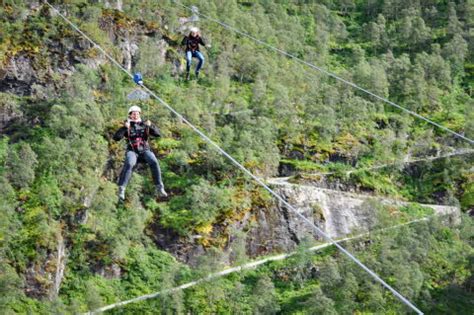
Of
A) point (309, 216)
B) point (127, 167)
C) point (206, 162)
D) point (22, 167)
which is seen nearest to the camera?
point (127, 167)

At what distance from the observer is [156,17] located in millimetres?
62156

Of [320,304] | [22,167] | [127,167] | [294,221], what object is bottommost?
[320,304]

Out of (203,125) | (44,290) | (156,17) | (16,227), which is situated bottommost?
(44,290)

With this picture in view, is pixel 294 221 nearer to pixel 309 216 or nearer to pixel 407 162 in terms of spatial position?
pixel 309 216

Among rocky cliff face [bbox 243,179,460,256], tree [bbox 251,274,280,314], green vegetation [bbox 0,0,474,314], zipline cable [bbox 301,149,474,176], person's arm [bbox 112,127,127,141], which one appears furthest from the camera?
zipline cable [bbox 301,149,474,176]

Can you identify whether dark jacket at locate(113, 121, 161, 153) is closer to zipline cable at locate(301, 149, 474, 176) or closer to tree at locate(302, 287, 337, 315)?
tree at locate(302, 287, 337, 315)

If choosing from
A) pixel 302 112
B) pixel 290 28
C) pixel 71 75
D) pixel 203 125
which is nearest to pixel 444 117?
pixel 302 112

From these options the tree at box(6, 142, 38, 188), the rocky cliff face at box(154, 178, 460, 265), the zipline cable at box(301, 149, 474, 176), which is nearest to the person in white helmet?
the tree at box(6, 142, 38, 188)

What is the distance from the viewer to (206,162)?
48.2 m

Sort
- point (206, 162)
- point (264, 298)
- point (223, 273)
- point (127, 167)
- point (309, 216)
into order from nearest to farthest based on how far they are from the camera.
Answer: point (127, 167), point (264, 298), point (223, 273), point (309, 216), point (206, 162)

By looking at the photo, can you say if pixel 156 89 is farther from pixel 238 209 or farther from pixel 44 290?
pixel 44 290

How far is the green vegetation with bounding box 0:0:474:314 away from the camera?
1612 inches

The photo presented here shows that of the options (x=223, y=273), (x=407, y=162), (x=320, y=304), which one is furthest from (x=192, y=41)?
(x=407, y=162)

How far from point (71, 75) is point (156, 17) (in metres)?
14.5
